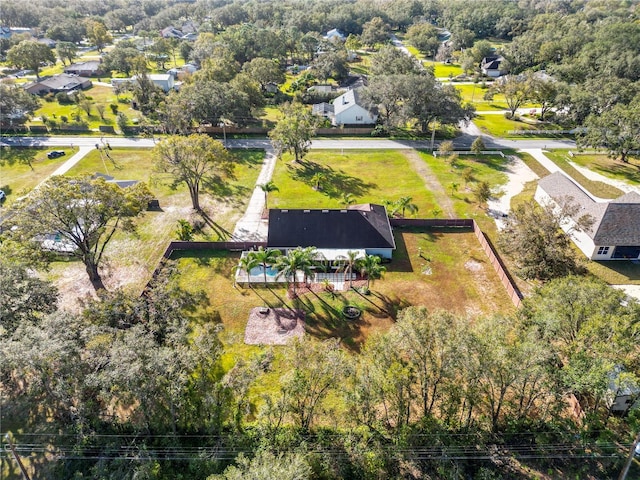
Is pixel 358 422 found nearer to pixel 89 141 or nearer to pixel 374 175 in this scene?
pixel 374 175

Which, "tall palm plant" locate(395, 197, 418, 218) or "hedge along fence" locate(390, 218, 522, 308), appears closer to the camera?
"hedge along fence" locate(390, 218, 522, 308)

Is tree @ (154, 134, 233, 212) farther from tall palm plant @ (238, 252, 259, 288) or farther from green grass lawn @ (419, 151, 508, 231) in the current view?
green grass lawn @ (419, 151, 508, 231)

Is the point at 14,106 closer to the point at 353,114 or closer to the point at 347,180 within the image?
the point at 353,114

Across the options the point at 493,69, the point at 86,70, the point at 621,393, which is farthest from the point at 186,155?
the point at 493,69

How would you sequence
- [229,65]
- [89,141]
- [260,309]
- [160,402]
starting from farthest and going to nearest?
1. [229,65]
2. [89,141]
3. [260,309]
4. [160,402]

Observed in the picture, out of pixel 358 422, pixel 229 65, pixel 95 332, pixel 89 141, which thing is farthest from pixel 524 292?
pixel 229 65

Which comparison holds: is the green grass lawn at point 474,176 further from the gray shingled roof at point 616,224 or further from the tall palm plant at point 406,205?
the gray shingled roof at point 616,224

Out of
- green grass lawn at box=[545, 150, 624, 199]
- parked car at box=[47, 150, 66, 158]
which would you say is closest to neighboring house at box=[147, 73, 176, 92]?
parked car at box=[47, 150, 66, 158]
